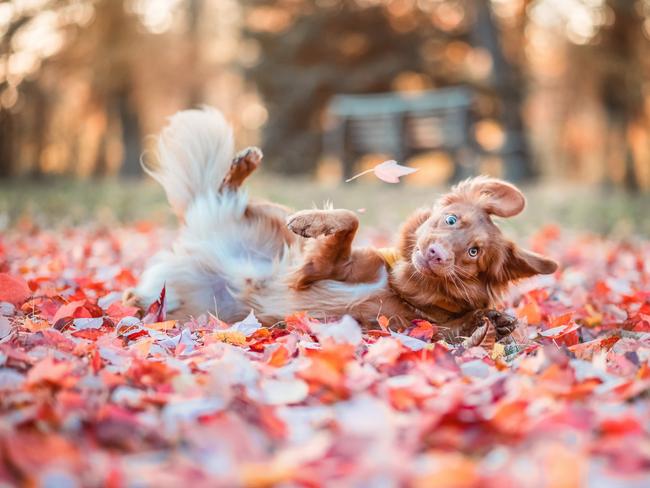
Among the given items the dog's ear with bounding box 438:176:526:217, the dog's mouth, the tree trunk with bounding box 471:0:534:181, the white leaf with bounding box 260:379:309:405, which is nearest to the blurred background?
the tree trunk with bounding box 471:0:534:181

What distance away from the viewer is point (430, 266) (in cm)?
335

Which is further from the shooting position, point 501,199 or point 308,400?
point 501,199

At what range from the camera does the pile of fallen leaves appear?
64.1 inches

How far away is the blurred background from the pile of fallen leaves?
16.7ft

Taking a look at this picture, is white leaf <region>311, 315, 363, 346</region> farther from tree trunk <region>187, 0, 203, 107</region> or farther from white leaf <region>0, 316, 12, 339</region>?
tree trunk <region>187, 0, 203, 107</region>

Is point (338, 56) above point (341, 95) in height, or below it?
above

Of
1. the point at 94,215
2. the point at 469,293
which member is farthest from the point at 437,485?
the point at 94,215

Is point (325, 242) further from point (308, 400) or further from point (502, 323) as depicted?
point (308, 400)

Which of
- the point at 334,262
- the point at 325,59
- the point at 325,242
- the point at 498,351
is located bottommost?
the point at 498,351

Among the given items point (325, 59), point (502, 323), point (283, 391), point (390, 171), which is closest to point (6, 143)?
point (325, 59)

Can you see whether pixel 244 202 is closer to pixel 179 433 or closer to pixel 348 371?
pixel 348 371

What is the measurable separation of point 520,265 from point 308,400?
1783 millimetres

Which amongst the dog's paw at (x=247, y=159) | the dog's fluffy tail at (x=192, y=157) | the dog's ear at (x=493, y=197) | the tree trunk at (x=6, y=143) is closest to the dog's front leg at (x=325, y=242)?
the dog's ear at (x=493, y=197)

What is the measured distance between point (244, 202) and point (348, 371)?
6.95ft
